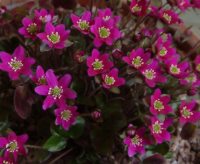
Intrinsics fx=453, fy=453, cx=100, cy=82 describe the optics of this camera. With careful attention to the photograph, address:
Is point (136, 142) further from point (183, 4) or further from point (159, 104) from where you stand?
point (183, 4)

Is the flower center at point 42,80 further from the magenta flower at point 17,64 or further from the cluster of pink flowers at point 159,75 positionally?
the cluster of pink flowers at point 159,75

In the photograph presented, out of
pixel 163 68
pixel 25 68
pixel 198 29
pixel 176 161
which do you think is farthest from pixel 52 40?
pixel 198 29

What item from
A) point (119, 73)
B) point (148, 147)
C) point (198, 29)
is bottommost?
point (198, 29)

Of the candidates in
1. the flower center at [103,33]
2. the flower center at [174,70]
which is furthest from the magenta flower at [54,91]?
the flower center at [174,70]

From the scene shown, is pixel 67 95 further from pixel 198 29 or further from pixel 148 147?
pixel 198 29

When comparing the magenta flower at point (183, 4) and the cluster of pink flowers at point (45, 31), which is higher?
the magenta flower at point (183, 4)

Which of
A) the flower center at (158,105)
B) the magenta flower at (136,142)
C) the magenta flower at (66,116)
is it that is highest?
the flower center at (158,105)

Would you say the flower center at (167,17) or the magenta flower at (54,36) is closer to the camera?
the magenta flower at (54,36)

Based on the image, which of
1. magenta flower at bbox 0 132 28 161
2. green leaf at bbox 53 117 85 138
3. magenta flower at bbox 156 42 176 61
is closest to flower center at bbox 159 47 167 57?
magenta flower at bbox 156 42 176 61
